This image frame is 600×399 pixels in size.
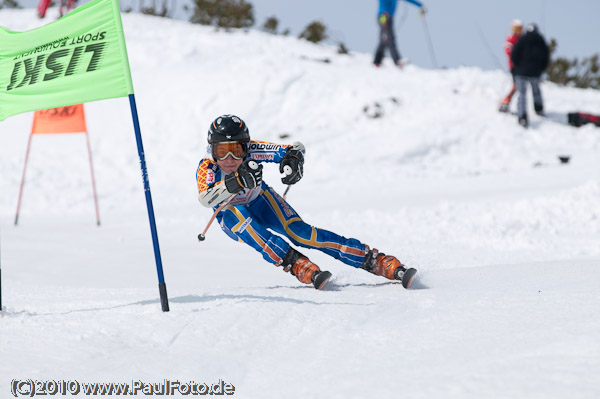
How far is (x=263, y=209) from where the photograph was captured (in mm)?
4426

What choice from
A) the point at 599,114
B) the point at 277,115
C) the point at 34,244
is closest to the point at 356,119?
the point at 277,115

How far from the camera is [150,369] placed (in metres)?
2.44

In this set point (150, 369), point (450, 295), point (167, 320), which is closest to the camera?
point (150, 369)

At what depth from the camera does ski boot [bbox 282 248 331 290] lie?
3.99 meters

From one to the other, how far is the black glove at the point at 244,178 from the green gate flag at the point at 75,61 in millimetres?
817

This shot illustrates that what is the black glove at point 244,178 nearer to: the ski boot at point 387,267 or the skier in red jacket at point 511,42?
the ski boot at point 387,267

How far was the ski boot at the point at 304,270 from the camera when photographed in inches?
157

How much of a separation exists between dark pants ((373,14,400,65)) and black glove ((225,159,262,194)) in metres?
10.3

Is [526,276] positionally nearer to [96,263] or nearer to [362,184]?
[96,263]

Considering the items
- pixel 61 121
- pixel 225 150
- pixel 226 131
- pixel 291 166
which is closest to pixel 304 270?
pixel 291 166

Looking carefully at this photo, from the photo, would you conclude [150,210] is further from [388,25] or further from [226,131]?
[388,25]

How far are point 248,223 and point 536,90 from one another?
373 inches

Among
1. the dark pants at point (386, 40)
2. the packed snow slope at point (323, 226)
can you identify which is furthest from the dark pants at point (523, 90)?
the dark pants at point (386, 40)

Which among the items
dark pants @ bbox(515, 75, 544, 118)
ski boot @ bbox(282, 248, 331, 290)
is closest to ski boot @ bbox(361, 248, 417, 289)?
ski boot @ bbox(282, 248, 331, 290)
